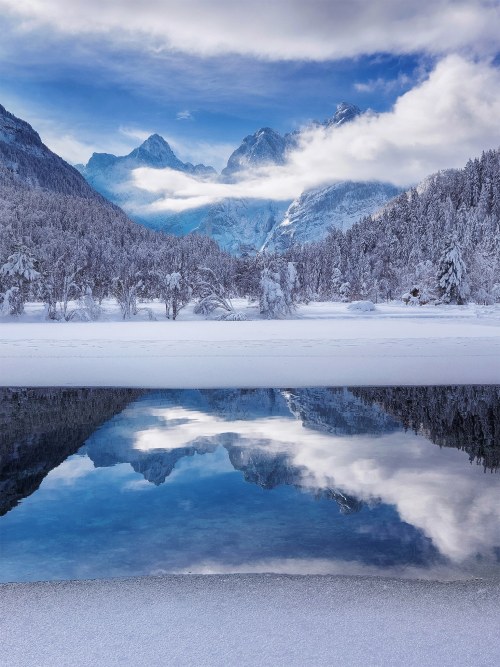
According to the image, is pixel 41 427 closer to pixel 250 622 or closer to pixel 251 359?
pixel 250 622

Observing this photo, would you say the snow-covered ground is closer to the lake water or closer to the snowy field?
the lake water

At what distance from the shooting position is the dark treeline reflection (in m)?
8.01

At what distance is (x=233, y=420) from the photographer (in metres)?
11.0

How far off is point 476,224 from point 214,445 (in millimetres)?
120247

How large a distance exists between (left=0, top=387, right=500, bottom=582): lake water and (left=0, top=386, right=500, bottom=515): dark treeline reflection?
38 mm

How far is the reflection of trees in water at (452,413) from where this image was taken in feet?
30.5

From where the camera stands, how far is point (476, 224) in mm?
118000

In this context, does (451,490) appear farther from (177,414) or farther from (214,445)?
(177,414)

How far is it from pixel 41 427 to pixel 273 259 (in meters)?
44.0

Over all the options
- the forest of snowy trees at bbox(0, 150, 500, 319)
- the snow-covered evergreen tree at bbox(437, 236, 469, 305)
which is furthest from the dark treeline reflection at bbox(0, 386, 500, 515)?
the snow-covered evergreen tree at bbox(437, 236, 469, 305)

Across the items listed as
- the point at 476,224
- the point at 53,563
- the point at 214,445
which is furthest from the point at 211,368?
the point at 476,224

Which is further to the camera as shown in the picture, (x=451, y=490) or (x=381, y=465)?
(x=381, y=465)

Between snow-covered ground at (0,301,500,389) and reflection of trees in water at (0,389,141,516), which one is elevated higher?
snow-covered ground at (0,301,500,389)

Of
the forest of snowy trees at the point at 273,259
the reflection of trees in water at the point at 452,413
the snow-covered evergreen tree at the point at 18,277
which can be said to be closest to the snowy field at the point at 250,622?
the reflection of trees in water at the point at 452,413
